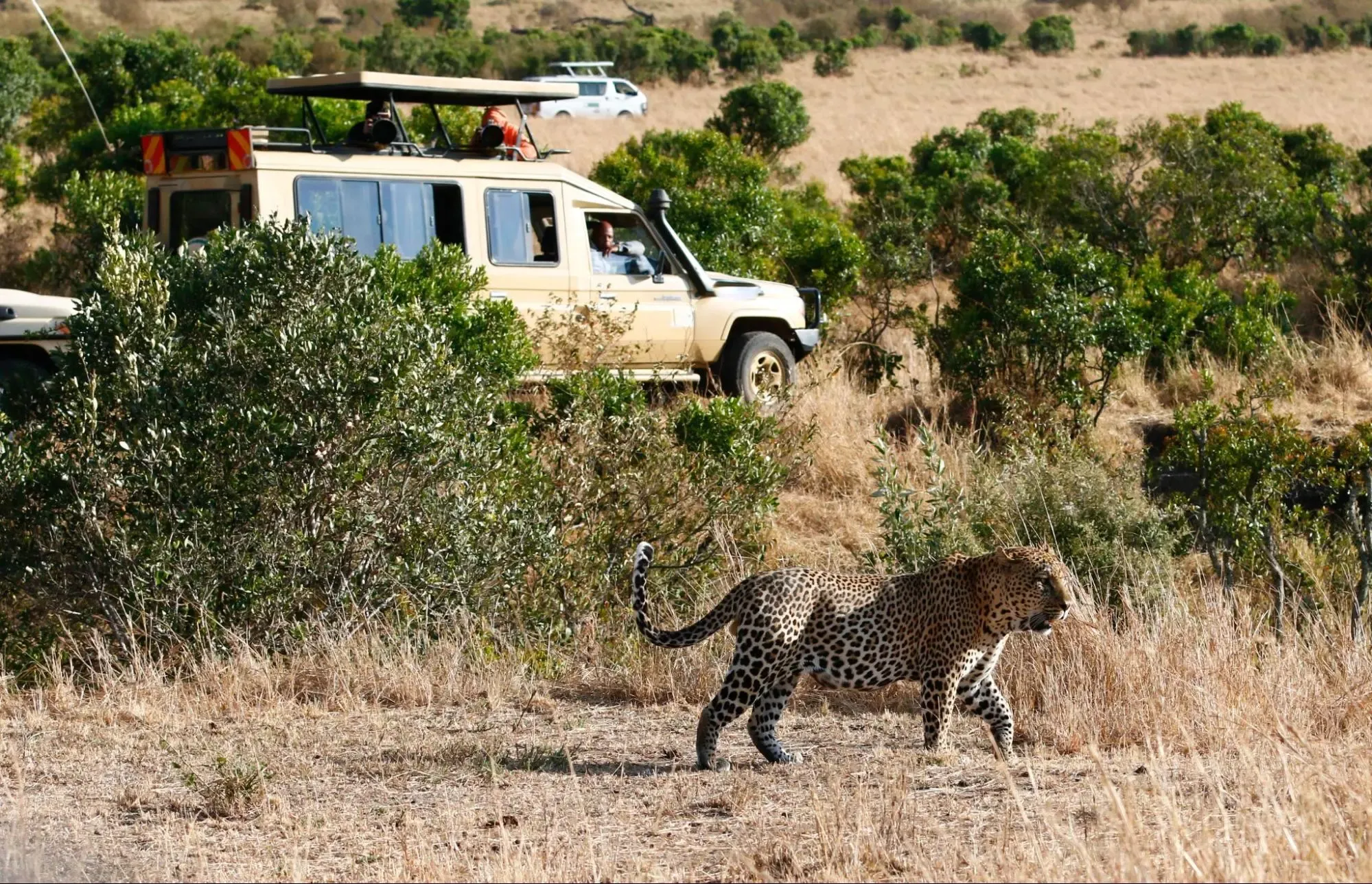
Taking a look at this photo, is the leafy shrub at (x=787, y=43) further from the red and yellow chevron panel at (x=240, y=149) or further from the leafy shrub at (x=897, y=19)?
the red and yellow chevron panel at (x=240, y=149)

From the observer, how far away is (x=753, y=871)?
16.8 ft

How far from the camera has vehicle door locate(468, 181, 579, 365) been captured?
12.3m

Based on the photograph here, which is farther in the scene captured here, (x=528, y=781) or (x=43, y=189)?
(x=43, y=189)

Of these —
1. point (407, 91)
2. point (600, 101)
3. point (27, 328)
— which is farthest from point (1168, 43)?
point (27, 328)

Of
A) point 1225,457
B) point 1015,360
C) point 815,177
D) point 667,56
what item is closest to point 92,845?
point 1225,457

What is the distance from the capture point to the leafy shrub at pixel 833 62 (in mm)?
45094

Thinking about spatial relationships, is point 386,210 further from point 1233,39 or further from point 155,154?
point 1233,39

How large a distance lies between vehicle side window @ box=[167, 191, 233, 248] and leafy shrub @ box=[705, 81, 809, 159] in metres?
15.6

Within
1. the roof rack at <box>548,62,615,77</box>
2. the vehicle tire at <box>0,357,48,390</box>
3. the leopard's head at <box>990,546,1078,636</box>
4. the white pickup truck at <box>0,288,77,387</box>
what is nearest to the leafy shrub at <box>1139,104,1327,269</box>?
the white pickup truck at <box>0,288,77,387</box>

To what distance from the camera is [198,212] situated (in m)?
11.9

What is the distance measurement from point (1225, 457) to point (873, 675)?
4393 millimetres

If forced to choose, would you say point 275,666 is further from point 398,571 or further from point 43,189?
point 43,189

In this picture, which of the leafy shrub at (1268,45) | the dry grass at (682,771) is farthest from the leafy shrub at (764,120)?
the leafy shrub at (1268,45)

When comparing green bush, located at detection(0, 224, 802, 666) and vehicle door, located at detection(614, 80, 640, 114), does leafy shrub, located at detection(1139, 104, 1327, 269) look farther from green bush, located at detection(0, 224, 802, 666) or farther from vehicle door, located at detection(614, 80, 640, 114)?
vehicle door, located at detection(614, 80, 640, 114)
